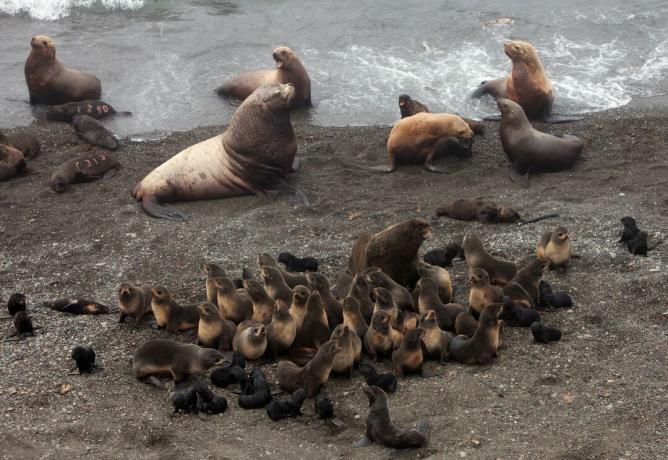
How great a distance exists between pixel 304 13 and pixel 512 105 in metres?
8.51

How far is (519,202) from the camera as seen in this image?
33.1ft

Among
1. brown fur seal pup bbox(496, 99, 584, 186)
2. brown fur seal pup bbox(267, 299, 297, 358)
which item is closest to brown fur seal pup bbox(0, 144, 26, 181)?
brown fur seal pup bbox(267, 299, 297, 358)

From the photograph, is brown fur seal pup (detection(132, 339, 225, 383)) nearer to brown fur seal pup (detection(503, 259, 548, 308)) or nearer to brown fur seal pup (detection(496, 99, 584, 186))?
brown fur seal pup (detection(503, 259, 548, 308))

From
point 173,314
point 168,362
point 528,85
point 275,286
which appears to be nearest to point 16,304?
point 173,314

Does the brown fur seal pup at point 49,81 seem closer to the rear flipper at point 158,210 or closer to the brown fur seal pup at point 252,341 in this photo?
the rear flipper at point 158,210

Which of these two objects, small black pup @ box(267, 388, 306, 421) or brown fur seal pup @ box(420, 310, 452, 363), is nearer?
small black pup @ box(267, 388, 306, 421)

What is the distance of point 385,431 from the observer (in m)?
5.61

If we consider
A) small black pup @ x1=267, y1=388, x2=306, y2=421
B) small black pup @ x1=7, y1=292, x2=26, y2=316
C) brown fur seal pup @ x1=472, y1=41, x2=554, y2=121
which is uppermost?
brown fur seal pup @ x1=472, y1=41, x2=554, y2=121

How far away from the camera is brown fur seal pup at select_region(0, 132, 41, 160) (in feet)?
39.3

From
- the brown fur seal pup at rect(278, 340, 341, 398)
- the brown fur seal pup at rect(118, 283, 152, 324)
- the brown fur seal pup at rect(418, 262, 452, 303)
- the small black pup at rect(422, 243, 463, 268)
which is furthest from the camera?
the small black pup at rect(422, 243, 463, 268)

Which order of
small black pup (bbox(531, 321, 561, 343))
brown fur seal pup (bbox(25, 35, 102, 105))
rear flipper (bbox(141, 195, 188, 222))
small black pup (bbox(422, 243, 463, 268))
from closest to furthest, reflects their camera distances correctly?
small black pup (bbox(531, 321, 561, 343)), small black pup (bbox(422, 243, 463, 268)), rear flipper (bbox(141, 195, 188, 222)), brown fur seal pup (bbox(25, 35, 102, 105))

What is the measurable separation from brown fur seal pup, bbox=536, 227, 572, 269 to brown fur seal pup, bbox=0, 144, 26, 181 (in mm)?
6526

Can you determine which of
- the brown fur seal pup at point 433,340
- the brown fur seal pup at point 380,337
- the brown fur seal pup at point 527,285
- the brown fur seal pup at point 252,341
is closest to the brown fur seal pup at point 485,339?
the brown fur seal pup at point 433,340

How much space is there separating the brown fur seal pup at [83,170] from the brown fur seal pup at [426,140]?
3288mm
